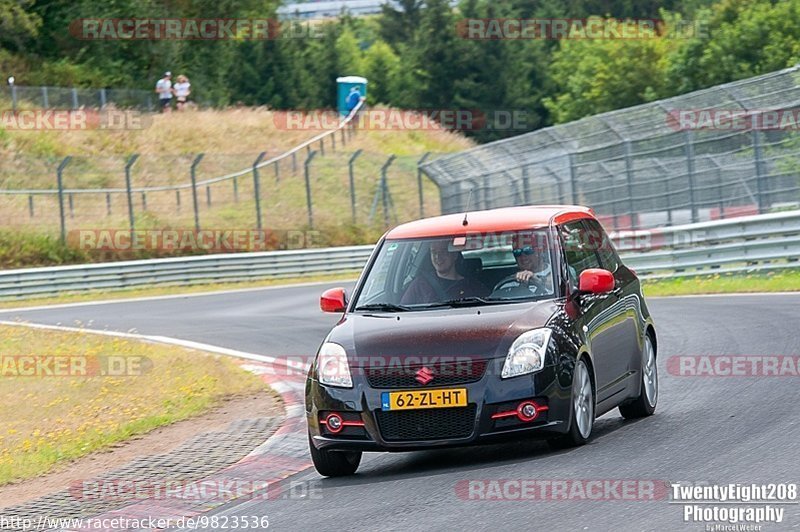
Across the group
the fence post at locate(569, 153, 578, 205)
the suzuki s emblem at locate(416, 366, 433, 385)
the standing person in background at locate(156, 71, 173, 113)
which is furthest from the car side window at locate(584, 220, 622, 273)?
the standing person in background at locate(156, 71, 173, 113)

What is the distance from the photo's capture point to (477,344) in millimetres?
8562

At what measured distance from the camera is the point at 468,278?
952cm

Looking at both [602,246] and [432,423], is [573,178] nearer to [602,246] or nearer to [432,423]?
[602,246]

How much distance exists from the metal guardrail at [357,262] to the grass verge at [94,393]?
383 inches

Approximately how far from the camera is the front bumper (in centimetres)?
846

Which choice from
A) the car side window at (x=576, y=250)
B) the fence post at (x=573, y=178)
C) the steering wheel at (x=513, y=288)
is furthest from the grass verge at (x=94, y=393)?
the fence post at (x=573, y=178)

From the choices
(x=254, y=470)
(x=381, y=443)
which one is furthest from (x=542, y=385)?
(x=254, y=470)

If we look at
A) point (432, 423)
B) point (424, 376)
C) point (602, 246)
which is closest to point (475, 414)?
point (432, 423)

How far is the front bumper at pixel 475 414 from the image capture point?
846cm

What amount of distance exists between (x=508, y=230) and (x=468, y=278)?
48cm

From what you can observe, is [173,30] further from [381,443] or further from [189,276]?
[381,443]

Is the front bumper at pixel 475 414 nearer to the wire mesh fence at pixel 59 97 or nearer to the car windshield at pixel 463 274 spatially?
the car windshield at pixel 463 274

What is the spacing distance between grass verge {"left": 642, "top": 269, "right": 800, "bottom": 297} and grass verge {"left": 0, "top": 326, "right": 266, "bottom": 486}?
28.2ft

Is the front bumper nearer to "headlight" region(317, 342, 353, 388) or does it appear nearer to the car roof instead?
"headlight" region(317, 342, 353, 388)
